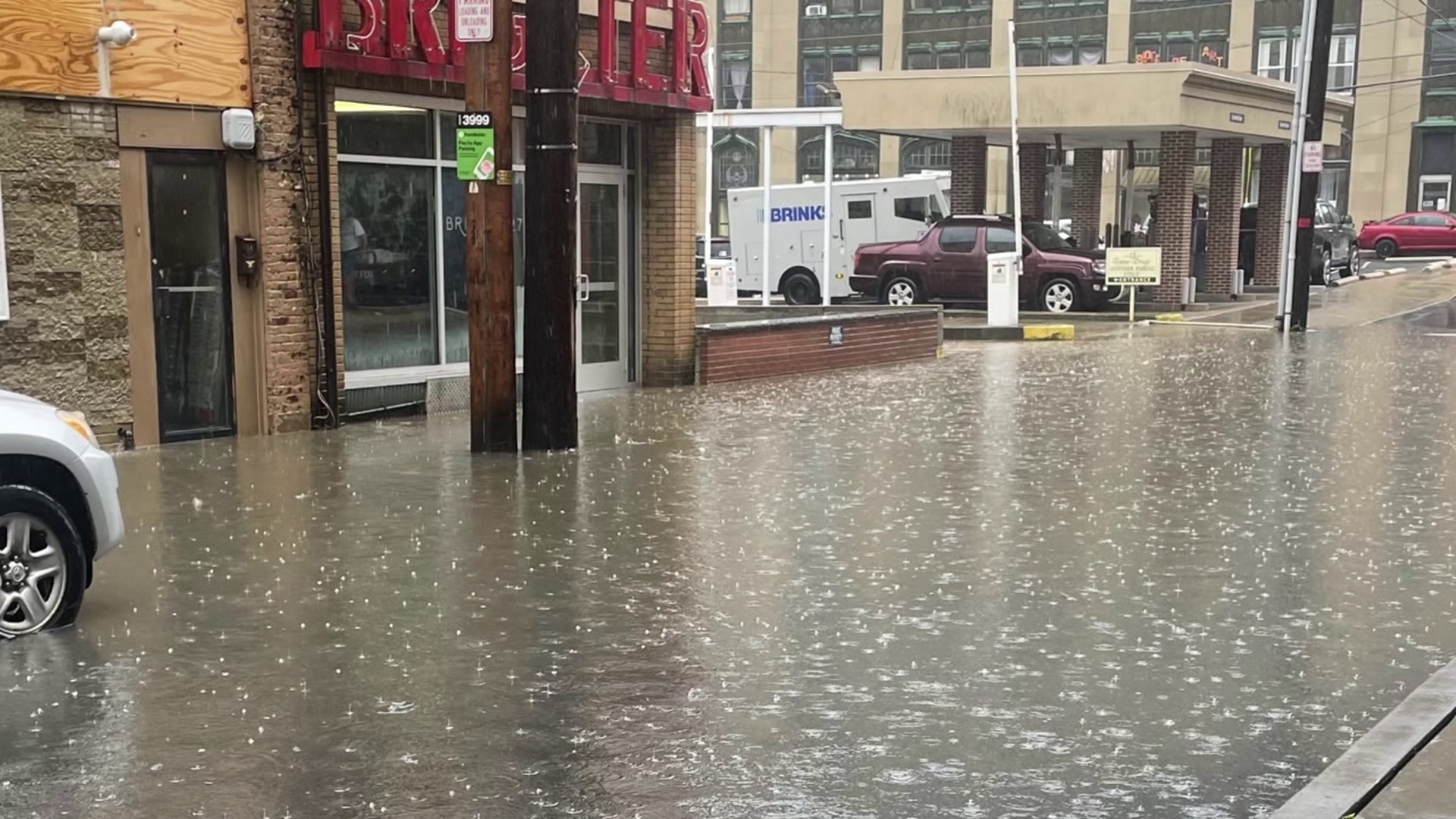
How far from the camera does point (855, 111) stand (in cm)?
2898

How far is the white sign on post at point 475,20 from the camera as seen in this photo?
1101 centimetres

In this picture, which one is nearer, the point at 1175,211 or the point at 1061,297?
the point at 1061,297

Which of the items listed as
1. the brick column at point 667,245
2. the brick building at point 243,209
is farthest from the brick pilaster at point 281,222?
the brick column at point 667,245

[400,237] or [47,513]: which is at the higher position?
[400,237]

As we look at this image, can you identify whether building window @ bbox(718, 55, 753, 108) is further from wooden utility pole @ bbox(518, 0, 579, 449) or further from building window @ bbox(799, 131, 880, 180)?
wooden utility pole @ bbox(518, 0, 579, 449)

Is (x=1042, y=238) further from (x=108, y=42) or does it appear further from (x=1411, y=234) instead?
(x=1411, y=234)

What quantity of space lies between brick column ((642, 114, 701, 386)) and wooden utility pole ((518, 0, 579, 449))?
467 centimetres

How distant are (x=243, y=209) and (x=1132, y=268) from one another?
A: 1652 cm

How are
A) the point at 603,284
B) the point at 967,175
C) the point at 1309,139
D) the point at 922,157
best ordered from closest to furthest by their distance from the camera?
the point at 603,284, the point at 1309,139, the point at 967,175, the point at 922,157

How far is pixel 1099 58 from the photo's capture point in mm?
56312

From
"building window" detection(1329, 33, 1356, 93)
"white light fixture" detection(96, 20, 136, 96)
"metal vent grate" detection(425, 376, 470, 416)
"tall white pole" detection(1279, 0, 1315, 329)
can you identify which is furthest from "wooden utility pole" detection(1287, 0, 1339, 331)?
"building window" detection(1329, 33, 1356, 93)

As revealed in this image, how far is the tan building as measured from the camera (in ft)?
169

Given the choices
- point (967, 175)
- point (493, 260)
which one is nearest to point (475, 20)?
point (493, 260)

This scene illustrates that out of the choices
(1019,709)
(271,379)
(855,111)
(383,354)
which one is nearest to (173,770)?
(1019,709)
